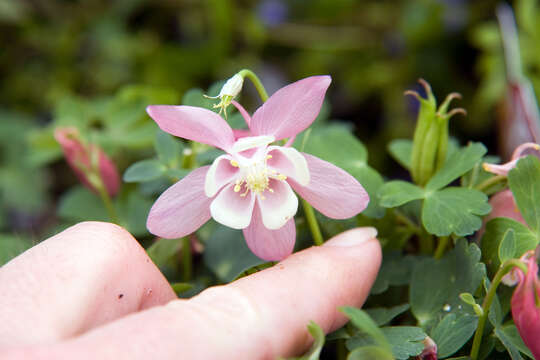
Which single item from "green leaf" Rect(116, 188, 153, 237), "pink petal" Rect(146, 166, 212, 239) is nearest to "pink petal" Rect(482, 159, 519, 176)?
"pink petal" Rect(146, 166, 212, 239)

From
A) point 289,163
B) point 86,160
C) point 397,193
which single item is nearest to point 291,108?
point 289,163

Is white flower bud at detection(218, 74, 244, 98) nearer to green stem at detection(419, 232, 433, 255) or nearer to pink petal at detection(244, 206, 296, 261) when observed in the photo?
pink petal at detection(244, 206, 296, 261)

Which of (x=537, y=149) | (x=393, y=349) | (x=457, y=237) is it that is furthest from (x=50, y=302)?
(x=537, y=149)

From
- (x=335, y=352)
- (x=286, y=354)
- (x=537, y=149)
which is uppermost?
(x=537, y=149)

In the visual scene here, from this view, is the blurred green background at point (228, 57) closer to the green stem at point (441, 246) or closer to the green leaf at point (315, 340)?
the green stem at point (441, 246)

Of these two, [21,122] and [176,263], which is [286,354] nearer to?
[176,263]

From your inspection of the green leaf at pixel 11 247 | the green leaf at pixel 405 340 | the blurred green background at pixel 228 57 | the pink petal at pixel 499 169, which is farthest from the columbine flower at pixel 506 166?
the blurred green background at pixel 228 57
